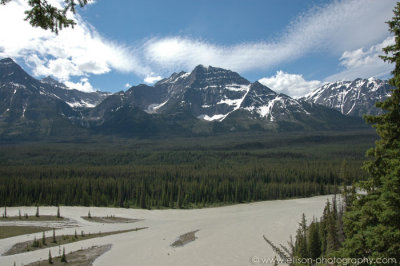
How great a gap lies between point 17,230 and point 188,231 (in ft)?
147

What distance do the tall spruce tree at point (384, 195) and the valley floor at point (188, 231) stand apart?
35080mm

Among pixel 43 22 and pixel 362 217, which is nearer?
pixel 43 22

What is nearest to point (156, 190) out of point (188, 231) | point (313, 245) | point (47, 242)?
point (188, 231)

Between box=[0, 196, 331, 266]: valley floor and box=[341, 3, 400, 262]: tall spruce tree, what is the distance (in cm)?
3508

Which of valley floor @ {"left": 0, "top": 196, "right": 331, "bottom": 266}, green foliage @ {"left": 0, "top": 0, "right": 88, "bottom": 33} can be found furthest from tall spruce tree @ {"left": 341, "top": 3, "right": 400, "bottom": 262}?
valley floor @ {"left": 0, "top": 196, "right": 331, "bottom": 266}

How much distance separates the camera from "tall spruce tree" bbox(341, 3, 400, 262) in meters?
12.6

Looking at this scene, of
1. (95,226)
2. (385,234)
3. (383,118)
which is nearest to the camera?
(385,234)

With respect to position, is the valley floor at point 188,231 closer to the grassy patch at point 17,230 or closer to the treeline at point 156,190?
the grassy patch at point 17,230

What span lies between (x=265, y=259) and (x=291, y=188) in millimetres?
87858

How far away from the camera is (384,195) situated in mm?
12867

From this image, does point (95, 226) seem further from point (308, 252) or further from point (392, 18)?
point (392, 18)

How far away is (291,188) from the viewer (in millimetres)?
129250

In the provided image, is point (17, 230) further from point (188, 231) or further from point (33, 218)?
point (188, 231)

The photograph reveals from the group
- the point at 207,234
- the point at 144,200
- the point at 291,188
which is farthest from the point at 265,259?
the point at 291,188
